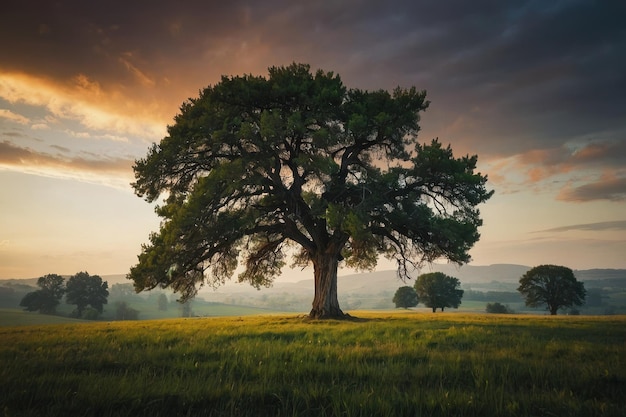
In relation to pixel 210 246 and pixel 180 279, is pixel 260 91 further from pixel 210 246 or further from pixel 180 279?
pixel 180 279

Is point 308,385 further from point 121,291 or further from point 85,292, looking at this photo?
point 121,291

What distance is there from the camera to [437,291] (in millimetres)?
62000

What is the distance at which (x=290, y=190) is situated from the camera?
71.3 ft

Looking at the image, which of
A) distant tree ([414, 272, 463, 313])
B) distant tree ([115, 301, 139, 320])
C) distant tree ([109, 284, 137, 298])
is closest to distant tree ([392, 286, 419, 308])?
distant tree ([414, 272, 463, 313])

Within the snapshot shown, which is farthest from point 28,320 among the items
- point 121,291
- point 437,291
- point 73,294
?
point 121,291

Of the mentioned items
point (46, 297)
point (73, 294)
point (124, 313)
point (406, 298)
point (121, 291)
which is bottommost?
point (124, 313)

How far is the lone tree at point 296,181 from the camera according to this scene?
18.6 metres

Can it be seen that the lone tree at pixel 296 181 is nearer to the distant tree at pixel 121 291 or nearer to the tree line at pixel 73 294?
the tree line at pixel 73 294

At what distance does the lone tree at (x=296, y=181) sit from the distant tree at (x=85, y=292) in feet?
233

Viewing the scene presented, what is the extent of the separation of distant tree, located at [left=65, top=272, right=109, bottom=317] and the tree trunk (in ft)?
240

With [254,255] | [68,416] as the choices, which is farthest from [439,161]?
[68,416]

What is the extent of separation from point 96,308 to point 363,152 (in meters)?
80.0

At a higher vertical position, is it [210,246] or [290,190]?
[290,190]

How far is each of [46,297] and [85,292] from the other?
11286mm
